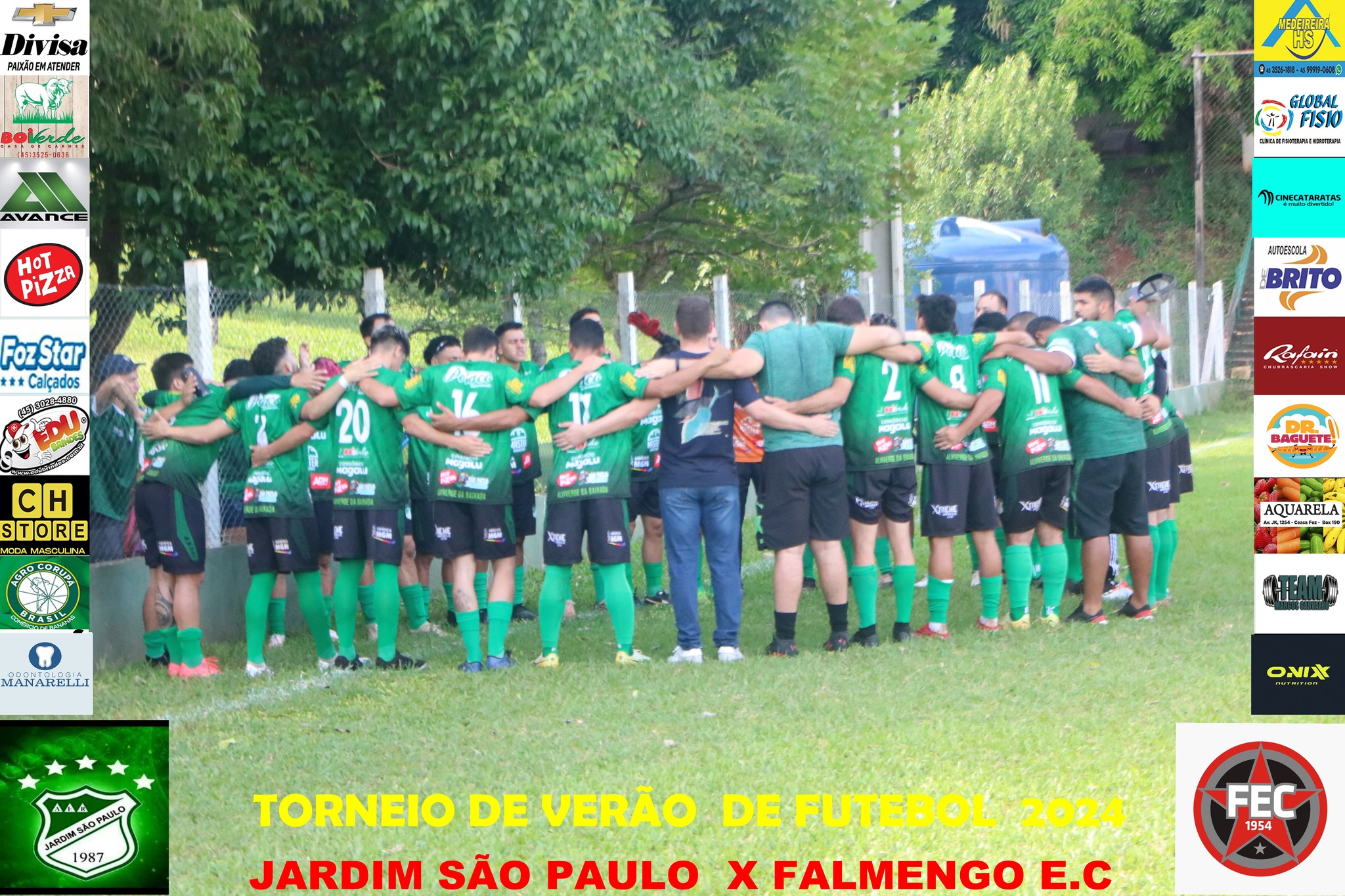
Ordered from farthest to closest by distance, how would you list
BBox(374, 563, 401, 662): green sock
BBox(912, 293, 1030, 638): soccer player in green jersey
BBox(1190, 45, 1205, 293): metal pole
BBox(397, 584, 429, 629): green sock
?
BBox(1190, 45, 1205, 293): metal pole → BBox(397, 584, 429, 629): green sock → BBox(912, 293, 1030, 638): soccer player in green jersey → BBox(374, 563, 401, 662): green sock

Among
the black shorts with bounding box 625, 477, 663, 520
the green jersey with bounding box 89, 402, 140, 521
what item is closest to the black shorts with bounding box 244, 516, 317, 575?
the green jersey with bounding box 89, 402, 140, 521

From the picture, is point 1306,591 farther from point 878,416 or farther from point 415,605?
point 415,605

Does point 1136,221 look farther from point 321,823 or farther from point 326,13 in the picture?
point 321,823

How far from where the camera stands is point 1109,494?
8.54 meters

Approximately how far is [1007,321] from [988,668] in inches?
116

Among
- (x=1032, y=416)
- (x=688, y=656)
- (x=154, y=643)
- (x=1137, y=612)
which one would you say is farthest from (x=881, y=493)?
(x=154, y=643)

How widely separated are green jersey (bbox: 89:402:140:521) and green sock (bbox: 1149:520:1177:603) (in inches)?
265

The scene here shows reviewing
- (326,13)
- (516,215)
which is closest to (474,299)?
(516,215)

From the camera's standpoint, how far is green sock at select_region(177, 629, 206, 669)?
7961 mm

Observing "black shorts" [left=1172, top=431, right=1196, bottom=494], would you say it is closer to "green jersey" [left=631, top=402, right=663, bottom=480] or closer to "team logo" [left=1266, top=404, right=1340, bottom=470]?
"green jersey" [left=631, top=402, right=663, bottom=480]

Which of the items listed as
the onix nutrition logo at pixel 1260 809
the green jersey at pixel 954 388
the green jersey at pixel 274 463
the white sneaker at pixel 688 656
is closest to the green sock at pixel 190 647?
the green jersey at pixel 274 463

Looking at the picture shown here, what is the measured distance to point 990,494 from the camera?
28.3 feet

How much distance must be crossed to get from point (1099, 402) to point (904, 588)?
1687 millimetres

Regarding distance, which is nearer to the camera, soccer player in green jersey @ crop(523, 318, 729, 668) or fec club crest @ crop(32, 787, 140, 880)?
fec club crest @ crop(32, 787, 140, 880)
